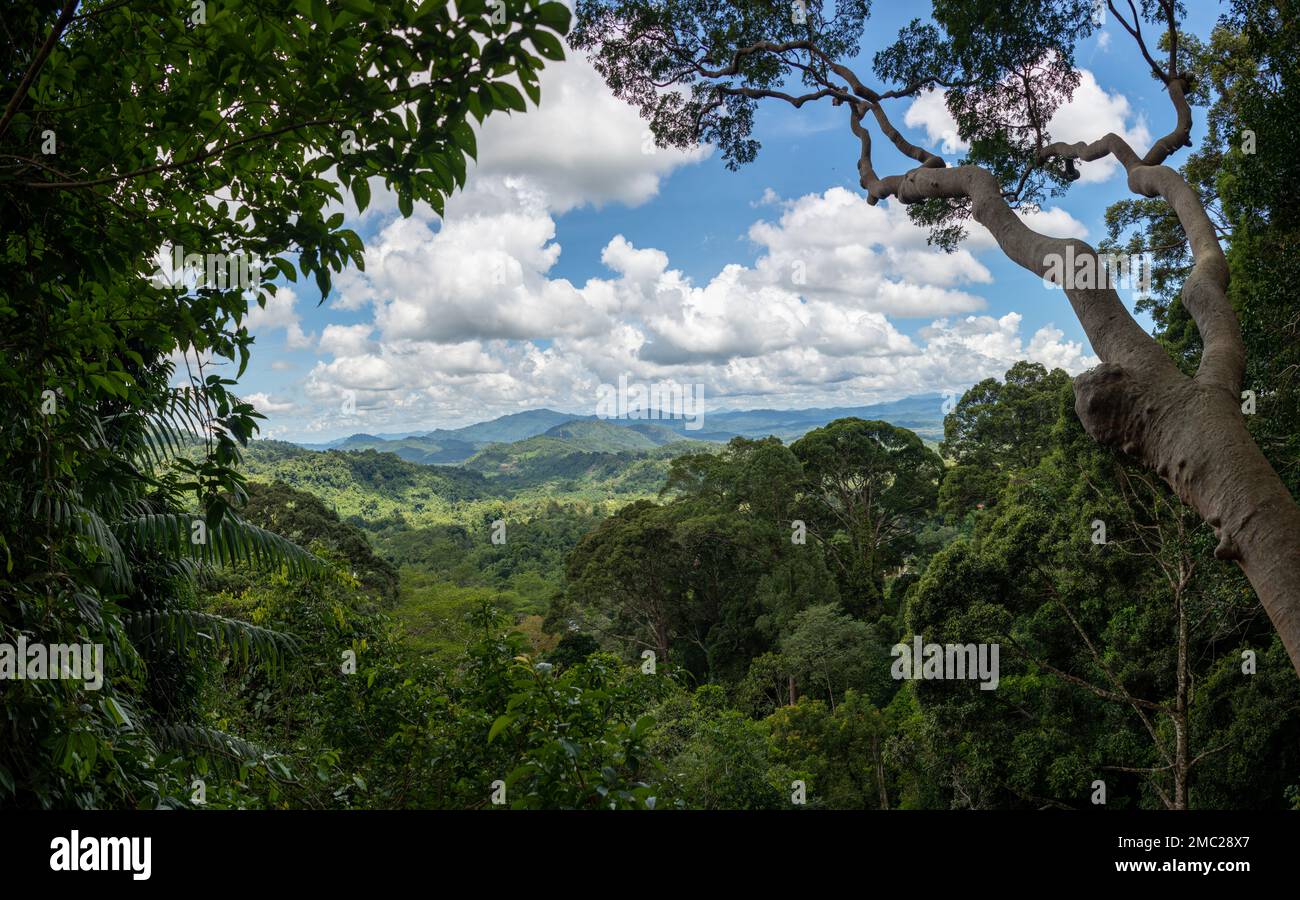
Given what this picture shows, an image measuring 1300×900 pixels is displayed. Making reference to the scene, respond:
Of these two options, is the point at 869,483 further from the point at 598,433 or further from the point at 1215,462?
the point at 598,433

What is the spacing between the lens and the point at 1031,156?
5637 mm

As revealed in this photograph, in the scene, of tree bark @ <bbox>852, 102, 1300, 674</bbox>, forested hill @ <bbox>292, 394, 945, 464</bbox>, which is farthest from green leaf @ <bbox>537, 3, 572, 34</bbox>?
forested hill @ <bbox>292, 394, 945, 464</bbox>

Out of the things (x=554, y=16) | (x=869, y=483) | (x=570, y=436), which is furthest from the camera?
(x=570, y=436)

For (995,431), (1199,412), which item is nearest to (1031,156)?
(1199,412)

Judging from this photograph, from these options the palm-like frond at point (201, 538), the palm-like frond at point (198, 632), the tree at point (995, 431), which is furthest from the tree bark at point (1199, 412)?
the tree at point (995, 431)

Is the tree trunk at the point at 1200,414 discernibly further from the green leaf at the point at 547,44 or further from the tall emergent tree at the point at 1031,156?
the green leaf at the point at 547,44

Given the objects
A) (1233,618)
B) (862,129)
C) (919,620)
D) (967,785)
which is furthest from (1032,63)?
(967,785)

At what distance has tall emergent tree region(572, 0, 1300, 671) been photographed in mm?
2076

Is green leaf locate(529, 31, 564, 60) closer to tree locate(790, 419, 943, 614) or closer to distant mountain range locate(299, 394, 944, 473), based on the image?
tree locate(790, 419, 943, 614)

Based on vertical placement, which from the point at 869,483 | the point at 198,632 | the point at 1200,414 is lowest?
the point at 198,632

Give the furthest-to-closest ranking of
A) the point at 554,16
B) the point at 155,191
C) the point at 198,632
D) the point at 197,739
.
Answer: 1. the point at 198,632
2. the point at 197,739
3. the point at 155,191
4. the point at 554,16

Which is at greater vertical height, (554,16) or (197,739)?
(554,16)

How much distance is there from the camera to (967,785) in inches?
345
